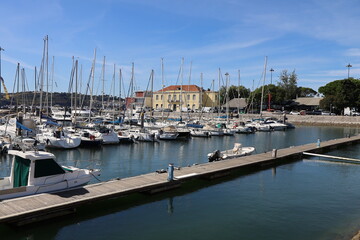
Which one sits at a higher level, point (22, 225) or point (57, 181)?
point (57, 181)

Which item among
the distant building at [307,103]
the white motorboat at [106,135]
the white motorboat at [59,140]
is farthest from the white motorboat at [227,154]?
the distant building at [307,103]

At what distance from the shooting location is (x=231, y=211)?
16406mm

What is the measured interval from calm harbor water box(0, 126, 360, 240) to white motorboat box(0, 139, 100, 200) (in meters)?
1.72

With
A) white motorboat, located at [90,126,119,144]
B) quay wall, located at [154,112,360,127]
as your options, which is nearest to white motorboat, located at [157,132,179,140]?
white motorboat, located at [90,126,119,144]

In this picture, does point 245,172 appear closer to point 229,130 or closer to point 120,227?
point 120,227

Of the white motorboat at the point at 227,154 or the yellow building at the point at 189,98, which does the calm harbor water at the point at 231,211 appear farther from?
the yellow building at the point at 189,98

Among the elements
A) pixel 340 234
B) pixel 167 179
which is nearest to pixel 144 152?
pixel 167 179

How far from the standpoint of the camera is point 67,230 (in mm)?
13562

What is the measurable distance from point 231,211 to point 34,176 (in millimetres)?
9736

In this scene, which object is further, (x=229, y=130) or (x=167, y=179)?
(x=229, y=130)

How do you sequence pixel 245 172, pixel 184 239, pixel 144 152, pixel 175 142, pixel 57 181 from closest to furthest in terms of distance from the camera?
pixel 184 239
pixel 57 181
pixel 245 172
pixel 144 152
pixel 175 142

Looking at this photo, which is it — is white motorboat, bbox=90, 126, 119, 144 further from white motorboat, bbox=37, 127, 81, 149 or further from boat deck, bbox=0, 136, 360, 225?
boat deck, bbox=0, 136, 360, 225

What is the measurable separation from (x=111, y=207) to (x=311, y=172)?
1710 cm

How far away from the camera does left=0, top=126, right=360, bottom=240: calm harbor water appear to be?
44.6ft
